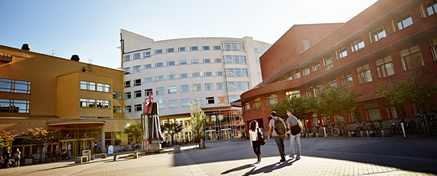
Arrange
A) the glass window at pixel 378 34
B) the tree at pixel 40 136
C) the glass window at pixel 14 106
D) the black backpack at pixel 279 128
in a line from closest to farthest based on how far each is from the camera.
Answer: the black backpack at pixel 279 128, the glass window at pixel 378 34, the tree at pixel 40 136, the glass window at pixel 14 106

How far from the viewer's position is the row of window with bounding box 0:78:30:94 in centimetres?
3012

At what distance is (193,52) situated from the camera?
50.4 m

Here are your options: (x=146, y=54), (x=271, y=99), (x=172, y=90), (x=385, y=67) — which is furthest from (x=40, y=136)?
(x=385, y=67)

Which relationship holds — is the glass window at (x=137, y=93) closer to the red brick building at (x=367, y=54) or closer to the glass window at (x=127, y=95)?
the glass window at (x=127, y=95)

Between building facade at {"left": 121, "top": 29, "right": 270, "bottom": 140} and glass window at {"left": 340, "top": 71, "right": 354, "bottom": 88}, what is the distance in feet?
85.2

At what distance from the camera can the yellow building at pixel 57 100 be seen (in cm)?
2909

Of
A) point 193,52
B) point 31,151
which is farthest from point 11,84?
point 193,52

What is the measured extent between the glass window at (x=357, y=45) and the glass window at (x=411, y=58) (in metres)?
3.84

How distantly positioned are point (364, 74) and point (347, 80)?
7.10 ft

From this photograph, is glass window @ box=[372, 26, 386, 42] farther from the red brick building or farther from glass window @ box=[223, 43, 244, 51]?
glass window @ box=[223, 43, 244, 51]

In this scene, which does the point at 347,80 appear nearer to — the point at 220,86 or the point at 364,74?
the point at 364,74

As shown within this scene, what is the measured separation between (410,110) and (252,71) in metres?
34.9

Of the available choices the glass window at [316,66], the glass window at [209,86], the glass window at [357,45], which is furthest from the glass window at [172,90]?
the glass window at [357,45]

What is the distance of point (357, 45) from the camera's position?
22656 millimetres
